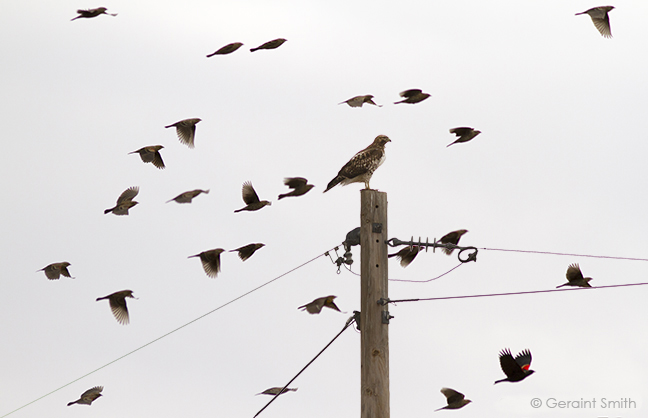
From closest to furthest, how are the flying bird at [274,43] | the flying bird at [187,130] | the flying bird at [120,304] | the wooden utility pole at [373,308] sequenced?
the wooden utility pole at [373,308]
the flying bird at [120,304]
the flying bird at [274,43]
the flying bird at [187,130]

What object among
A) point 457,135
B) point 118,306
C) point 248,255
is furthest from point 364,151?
point 118,306

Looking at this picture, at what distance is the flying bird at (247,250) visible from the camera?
1251cm

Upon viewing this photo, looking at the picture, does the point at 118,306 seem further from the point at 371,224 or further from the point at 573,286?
the point at 573,286

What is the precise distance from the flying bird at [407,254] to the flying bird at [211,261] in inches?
113

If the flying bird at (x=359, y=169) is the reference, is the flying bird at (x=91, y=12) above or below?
above

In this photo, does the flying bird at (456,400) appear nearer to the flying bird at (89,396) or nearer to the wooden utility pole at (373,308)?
the wooden utility pole at (373,308)

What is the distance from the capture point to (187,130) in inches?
530

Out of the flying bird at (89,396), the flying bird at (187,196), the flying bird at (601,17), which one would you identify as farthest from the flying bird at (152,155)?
the flying bird at (601,17)

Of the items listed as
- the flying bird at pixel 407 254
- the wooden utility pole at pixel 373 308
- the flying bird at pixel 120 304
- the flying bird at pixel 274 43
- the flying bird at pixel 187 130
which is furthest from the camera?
the flying bird at pixel 187 130

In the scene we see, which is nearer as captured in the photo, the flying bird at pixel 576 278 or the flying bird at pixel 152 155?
the flying bird at pixel 576 278

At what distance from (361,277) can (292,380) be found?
160 centimetres

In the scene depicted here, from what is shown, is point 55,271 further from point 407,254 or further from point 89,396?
point 407,254

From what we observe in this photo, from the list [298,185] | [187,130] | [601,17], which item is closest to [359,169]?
[298,185]

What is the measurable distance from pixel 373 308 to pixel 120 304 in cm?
373
